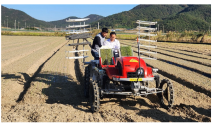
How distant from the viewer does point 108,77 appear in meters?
5.92

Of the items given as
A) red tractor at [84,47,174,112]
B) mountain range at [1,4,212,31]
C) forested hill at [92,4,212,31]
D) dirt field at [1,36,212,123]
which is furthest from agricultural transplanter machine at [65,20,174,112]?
forested hill at [92,4,212,31]

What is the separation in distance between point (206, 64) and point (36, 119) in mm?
10077

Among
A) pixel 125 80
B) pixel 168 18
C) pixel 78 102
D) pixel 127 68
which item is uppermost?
pixel 168 18

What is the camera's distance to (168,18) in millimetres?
85375

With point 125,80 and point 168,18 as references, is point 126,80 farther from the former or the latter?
point 168,18

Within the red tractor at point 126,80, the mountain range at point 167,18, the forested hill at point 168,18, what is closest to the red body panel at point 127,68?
the red tractor at point 126,80

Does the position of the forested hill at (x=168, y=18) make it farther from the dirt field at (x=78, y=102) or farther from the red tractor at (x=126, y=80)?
the red tractor at (x=126, y=80)

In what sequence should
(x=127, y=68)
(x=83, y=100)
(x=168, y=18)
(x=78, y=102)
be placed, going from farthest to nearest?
1. (x=168, y=18)
2. (x=83, y=100)
3. (x=78, y=102)
4. (x=127, y=68)

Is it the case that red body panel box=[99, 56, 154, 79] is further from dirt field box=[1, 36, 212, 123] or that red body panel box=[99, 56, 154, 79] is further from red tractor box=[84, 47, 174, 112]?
dirt field box=[1, 36, 212, 123]

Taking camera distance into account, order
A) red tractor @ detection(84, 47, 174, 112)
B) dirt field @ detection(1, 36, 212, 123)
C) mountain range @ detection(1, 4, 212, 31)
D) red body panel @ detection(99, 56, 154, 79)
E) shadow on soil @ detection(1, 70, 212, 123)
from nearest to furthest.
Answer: dirt field @ detection(1, 36, 212, 123) < shadow on soil @ detection(1, 70, 212, 123) < red tractor @ detection(84, 47, 174, 112) < red body panel @ detection(99, 56, 154, 79) < mountain range @ detection(1, 4, 212, 31)

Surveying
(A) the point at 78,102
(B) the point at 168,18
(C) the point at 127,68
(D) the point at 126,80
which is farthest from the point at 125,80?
(B) the point at 168,18

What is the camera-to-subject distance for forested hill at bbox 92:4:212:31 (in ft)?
233

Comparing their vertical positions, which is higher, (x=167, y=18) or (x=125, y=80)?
(x=167, y=18)

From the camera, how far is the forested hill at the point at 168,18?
70.9m
